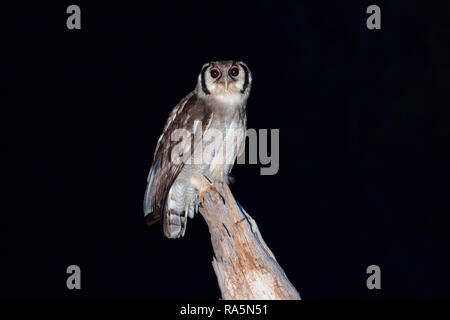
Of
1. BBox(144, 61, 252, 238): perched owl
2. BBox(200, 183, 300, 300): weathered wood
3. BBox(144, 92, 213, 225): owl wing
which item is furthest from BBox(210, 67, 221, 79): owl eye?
BBox(200, 183, 300, 300): weathered wood

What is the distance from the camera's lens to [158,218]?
208 cm

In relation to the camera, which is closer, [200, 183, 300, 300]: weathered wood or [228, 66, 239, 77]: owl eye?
[200, 183, 300, 300]: weathered wood

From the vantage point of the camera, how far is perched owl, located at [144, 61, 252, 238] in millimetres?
1978

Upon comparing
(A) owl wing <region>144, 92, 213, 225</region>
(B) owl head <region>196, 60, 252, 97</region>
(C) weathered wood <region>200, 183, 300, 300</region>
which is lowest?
(C) weathered wood <region>200, 183, 300, 300</region>

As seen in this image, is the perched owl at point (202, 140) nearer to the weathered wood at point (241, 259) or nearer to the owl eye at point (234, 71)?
the owl eye at point (234, 71)

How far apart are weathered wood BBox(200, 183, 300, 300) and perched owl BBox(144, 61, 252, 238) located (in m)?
0.16

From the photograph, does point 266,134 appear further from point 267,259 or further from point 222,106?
point 267,259

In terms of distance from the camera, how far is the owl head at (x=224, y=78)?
1.97 metres

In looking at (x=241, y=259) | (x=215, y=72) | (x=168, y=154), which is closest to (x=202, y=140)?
(x=168, y=154)

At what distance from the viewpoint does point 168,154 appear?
2.04m

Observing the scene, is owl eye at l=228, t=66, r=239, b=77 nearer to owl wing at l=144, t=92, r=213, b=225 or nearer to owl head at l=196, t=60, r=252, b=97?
owl head at l=196, t=60, r=252, b=97

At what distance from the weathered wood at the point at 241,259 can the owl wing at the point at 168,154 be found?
0.23 metres
